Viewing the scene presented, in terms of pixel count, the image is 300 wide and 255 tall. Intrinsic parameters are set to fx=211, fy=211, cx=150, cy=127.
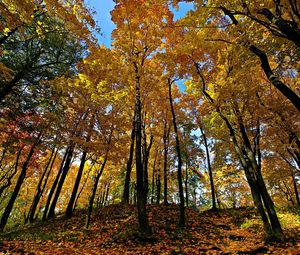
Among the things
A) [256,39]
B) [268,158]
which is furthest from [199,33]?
[268,158]

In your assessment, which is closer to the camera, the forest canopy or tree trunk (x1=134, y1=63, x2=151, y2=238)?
the forest canopy

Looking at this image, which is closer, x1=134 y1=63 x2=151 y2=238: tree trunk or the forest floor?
the forest floor

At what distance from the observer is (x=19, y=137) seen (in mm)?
12227

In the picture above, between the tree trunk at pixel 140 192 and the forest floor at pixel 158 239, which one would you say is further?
the tree trunk at pixel 140 192

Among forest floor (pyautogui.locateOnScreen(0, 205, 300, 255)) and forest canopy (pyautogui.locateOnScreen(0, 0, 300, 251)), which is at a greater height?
forest canopy (pyautogui.locateOnScreen(0, 0, 300, 251))

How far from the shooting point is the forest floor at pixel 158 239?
691 centimetres

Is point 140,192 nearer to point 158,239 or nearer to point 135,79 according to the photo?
point 158,239

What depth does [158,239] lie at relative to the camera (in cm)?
824

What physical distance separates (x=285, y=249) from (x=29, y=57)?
1302cm

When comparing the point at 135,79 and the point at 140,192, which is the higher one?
the point at 135,79

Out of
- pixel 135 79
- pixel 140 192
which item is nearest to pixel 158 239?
pixel 140 192

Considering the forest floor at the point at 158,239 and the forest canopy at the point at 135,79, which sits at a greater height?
the forest canopy at the point at 135,79

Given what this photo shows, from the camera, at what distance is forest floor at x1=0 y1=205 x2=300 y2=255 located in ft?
22.7

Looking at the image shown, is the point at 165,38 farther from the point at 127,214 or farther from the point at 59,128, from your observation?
the point at 127,214
